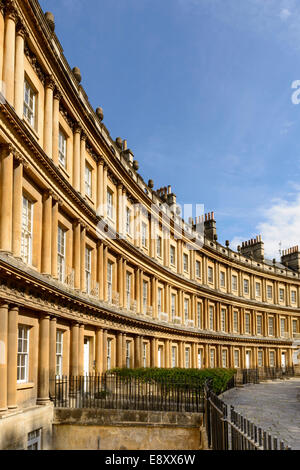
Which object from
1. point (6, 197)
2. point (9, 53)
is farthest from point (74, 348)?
point (9, 53)

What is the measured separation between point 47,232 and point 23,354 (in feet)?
12.7

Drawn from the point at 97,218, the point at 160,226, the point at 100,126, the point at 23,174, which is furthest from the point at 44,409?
the point at 160,226

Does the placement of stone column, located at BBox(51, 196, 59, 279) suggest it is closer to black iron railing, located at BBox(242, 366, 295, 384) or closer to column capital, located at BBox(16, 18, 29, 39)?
column capital, located at BBox(16, 18, 29, 39)

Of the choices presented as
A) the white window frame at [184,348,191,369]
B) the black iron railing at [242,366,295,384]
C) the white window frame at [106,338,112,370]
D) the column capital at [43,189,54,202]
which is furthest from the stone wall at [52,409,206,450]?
the black iron railing at [242,366,295,384]

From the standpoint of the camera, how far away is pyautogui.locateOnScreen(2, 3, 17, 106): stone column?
41.3 feet

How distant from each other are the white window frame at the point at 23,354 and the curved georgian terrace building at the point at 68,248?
42 millimetres

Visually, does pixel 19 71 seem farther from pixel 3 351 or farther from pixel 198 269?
pixel 198 269

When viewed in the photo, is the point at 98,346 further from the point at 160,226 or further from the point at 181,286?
the point at 181,286

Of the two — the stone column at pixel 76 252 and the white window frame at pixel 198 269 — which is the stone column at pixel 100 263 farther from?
the white window frame at pixel 198 269

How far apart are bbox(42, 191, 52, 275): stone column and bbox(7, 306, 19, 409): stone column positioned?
2899 millimetres

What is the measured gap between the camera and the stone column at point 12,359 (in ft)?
38.5

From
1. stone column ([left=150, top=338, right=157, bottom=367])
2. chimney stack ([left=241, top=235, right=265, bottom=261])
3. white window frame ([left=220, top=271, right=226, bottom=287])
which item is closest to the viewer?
stone column ([left=150, top=338, right=157, bottom=367])

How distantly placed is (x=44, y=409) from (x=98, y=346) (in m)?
6.80

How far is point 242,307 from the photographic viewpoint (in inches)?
1855
